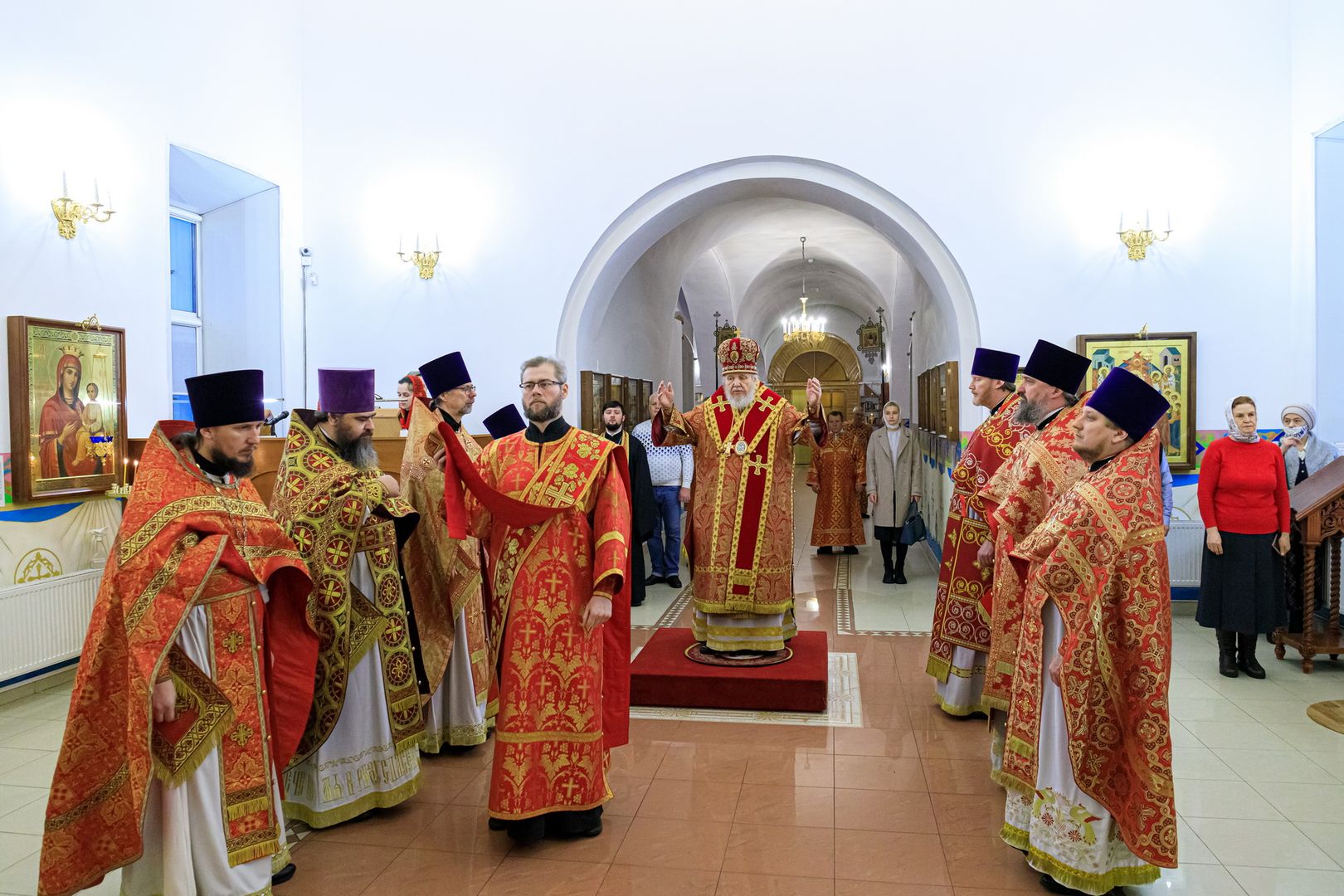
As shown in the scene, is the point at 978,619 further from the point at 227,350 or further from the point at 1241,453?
the point at 227,350

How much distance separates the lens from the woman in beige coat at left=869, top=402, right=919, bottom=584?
826 centimetres

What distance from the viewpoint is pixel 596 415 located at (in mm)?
8023

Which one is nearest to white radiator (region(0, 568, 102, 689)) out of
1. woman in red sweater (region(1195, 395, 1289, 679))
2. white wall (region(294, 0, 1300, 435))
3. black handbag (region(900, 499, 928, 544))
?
white wall (region(294, 0, 1300, 435))

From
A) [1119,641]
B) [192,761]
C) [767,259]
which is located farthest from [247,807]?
[767,259]

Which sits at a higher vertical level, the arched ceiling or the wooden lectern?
the arched ceiling

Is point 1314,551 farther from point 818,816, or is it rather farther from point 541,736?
point 541,736

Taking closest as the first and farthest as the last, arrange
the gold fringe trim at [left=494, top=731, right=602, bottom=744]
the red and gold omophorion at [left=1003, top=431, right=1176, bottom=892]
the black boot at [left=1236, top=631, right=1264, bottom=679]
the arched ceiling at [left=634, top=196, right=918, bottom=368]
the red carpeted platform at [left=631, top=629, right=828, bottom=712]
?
1. the red and gold omophorion at [left=1003, top=431, right=1176, bottom=892]
2. the gold fringe trim at [left=494, top=731, right=602, bottom=744]
3. the red carpeted platform at [left=631, top=629, right=828, bottom=712]
4. the black boot at [left=1236, top=631, right=1264, bottom=679]
5. the arched ceiling at [left=634, top=196, right=918, bottom=368]

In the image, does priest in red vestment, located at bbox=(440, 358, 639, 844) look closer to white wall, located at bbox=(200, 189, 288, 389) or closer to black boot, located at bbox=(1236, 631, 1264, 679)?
black boot, located at bbox=(1236, 631, 1264, 679)

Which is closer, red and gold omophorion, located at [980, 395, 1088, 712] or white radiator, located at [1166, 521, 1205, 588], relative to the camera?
red and gold omophorion, located at [980, 395, 1088, 712]

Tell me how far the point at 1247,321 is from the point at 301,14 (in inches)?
301

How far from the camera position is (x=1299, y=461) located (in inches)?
237

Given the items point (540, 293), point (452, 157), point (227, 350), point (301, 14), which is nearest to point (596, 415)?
point (540, 293)

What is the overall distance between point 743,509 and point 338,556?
2.33 m

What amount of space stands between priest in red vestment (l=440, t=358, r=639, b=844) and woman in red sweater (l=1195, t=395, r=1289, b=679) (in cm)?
379
